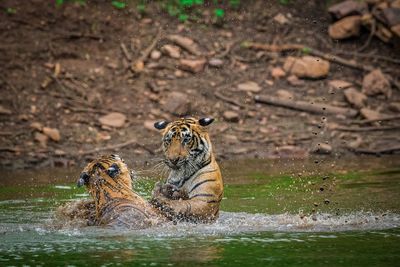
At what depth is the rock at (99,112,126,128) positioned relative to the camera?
14.5 meters

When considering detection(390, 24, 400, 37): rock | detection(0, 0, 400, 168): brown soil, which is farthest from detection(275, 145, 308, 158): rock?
detection(390, 24, 400, 37): rock

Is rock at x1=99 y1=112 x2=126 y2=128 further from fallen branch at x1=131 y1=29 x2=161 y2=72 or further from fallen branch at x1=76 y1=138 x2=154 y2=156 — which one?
fallen branch at x1=131 y1=29 x2=161 y2=72

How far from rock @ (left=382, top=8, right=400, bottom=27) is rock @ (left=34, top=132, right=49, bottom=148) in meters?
5.69

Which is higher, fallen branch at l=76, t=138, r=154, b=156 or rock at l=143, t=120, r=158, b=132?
A: rock at l=143, t=120, r=158, b=132

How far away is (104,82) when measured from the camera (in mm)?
15438

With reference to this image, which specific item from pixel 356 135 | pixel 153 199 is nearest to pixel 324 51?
pixel 356 135

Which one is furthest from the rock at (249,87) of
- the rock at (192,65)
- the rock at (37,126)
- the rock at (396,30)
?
the rock at (37,126)

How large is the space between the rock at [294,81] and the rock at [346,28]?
1.17 meters

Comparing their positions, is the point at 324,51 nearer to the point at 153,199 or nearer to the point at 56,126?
the point at 56,126

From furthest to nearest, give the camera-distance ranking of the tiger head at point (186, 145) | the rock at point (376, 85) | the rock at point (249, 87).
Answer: the rock at point (249, 87) < the rock at point (376, 85) < the tiger head at point (186, 145)

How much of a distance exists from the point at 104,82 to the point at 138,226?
7.31m

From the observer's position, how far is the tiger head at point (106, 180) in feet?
27.5

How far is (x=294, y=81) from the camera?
50.8ft

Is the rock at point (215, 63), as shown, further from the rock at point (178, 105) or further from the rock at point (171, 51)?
the rock at point (178, 105)
